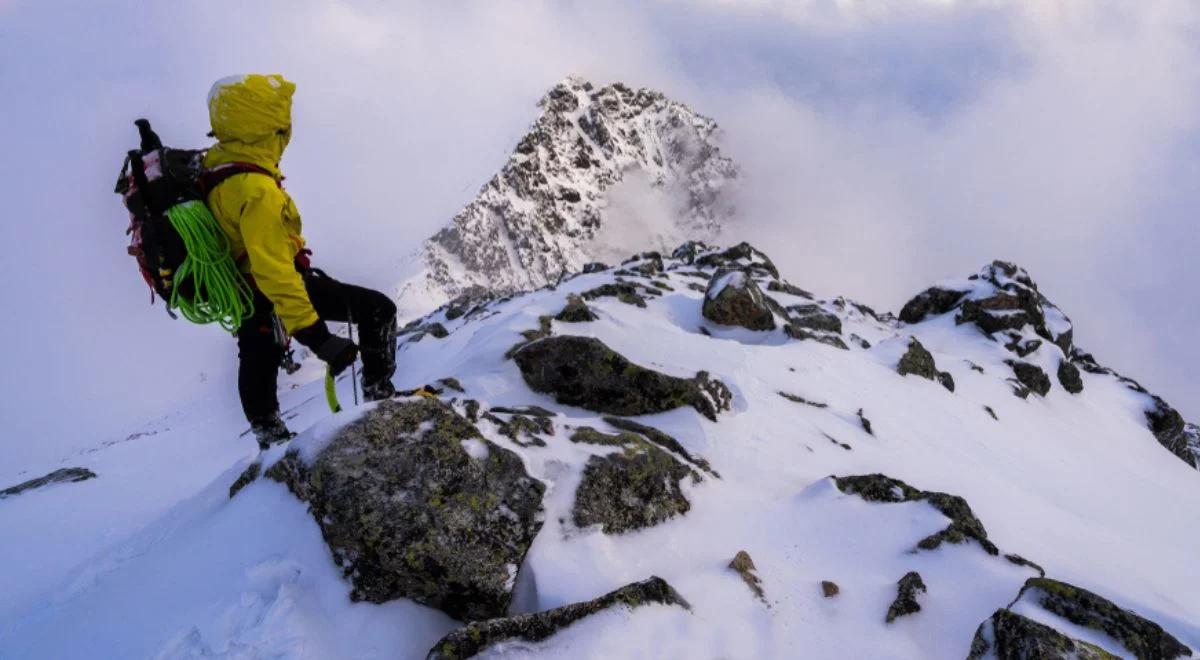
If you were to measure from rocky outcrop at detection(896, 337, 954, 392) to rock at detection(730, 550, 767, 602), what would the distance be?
43.7 feet

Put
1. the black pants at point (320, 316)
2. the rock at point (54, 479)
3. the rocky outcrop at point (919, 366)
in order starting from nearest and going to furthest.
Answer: the black pants at point (320, 316) < the rock at point (54, 479) < the rocky outcrop at point (919, 366)

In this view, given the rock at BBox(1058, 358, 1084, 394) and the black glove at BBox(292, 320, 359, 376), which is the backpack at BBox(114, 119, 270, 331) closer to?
the black glove at BBox(292, 320, 359, 376)

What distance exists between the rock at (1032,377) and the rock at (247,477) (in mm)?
24317

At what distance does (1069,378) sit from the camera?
937 inches

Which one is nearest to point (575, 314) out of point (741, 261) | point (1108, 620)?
point (1108, 620)

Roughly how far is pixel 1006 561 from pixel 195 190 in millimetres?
7133

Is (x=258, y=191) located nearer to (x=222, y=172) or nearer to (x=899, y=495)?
(x=222, y=172)

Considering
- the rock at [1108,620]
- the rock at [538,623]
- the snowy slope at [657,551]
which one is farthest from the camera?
the rock at [1108,620]

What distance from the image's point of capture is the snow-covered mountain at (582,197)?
10150cm

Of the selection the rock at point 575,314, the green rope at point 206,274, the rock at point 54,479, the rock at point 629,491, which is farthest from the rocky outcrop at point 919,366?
the rock at point 54,479

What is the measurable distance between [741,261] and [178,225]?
31940mm

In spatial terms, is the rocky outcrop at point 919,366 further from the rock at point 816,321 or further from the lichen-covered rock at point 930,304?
the lichen-covered rock at point 930,304

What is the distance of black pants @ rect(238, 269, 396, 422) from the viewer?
507cm

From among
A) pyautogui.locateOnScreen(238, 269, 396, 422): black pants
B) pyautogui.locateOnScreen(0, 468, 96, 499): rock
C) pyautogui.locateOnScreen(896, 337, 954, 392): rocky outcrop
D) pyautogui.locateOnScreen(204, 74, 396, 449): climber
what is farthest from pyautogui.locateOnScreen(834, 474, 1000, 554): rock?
pyautogui.locateOnScreen(896, 337, 954, 392): rocky outcrop
